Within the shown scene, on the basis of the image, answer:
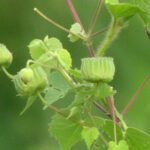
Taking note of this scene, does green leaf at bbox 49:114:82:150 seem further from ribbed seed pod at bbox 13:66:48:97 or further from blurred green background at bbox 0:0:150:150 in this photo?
blurred green background at bbox 0:0:150:150

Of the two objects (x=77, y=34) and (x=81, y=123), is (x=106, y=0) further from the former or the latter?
(x=81, y=123)

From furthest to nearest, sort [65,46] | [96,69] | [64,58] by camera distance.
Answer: [65,46] → [64,58] → [96,69]

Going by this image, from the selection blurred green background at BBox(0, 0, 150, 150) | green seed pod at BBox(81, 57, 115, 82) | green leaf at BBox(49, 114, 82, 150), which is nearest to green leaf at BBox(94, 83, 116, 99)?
green seed pod at BBox(81, 57, 115, 82)

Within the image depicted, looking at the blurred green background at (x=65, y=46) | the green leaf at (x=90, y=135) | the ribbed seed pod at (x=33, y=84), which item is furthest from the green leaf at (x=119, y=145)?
the blurred green background at (x=65, y=46)

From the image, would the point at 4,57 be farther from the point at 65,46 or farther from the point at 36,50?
the point at 65,46

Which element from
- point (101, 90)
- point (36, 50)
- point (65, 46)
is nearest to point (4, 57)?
point (36, 50)

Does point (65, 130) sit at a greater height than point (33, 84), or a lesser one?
lesser

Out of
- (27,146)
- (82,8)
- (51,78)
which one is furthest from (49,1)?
(51,78)

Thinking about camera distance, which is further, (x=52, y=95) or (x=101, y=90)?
(x=52, y=95)
